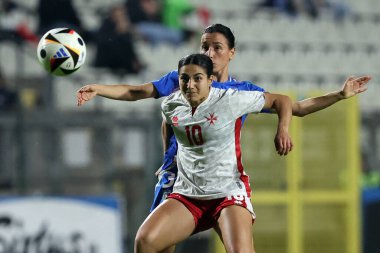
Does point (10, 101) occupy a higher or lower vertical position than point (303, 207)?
higher

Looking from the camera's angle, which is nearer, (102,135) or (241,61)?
(102,135)

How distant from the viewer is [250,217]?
18.6 ft

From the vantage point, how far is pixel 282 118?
5.58m

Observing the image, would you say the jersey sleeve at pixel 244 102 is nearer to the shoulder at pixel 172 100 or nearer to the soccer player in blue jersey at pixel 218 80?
the soccer player in blue jersey at pixel 218 80

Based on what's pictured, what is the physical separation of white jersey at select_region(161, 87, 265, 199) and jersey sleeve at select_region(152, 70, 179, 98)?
0.47ft

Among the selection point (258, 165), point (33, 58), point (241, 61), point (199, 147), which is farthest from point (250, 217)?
point (241, 61)

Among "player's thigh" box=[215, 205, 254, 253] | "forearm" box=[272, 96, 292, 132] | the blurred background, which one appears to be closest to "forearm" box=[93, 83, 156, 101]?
"forearm" box=[272, 96, 292, 132]

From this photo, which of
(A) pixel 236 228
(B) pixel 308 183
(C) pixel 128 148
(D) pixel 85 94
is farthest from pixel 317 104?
(B) pixel 308 183

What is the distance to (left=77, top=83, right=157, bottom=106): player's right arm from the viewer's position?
5461 mm

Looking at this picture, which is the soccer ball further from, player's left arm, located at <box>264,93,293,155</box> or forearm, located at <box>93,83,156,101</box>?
player's left arm, located at <box>264,93,293,155</box>

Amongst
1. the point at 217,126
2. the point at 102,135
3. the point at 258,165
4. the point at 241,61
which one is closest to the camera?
the point at 217,126

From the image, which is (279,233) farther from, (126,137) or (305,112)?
(305,112)

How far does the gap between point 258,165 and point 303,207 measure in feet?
2.55

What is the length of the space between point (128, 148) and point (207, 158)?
490cm
